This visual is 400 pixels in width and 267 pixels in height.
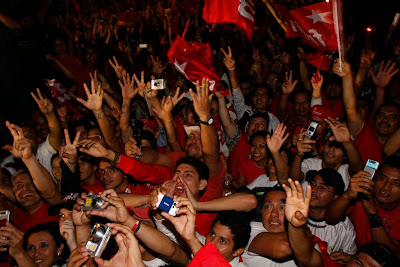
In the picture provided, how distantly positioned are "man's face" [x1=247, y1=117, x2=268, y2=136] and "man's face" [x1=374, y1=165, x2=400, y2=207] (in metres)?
1.66

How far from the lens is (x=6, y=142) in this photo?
4.17m

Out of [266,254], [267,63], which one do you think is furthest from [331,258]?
[267,63]

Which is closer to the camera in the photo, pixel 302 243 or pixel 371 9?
pixel 302 243

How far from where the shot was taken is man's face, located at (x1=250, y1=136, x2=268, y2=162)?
3659 millimetres

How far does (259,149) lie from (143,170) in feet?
4.84

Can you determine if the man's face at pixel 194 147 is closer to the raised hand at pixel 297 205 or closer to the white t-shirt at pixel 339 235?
the white t-shirt at pixel 339 235

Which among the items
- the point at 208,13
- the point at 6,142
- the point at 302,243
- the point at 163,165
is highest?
the point at 208,13

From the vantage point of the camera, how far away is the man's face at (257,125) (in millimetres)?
4164

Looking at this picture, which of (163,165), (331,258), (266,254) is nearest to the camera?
(266,254)

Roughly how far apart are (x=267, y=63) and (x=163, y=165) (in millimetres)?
4350

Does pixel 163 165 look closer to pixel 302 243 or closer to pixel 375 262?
pixel 302 243

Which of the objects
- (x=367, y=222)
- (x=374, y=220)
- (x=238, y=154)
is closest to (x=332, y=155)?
(x=367, y=222)

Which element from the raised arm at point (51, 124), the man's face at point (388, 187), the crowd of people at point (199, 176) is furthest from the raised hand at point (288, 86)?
the raised arm at point (51, 124)

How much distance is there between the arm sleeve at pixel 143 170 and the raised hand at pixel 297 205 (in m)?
1.46
